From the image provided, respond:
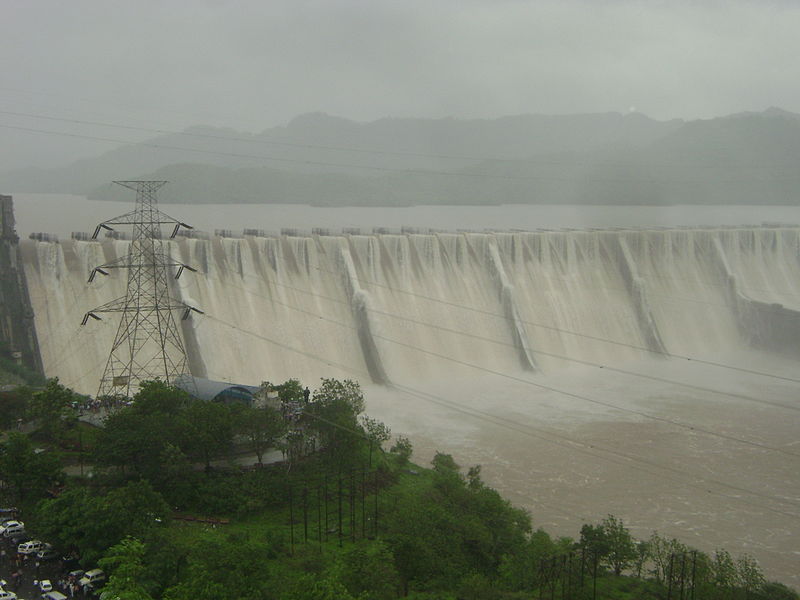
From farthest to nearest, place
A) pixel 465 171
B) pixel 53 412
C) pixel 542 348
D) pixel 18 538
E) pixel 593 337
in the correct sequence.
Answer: pixel 465 171 → pixel 593 337 → pixel 542 348 → pixel 53 412 → pixel 18 538

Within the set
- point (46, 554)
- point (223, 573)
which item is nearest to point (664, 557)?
point (223, 573)

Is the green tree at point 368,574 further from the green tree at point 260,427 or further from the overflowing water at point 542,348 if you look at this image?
the overflowing water at point 542,348

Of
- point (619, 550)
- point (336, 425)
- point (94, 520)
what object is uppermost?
point (94, 520)

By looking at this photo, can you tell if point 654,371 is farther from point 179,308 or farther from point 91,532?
point 91,532

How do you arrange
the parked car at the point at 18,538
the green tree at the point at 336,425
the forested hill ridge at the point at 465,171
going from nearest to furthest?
1. the parked car at the point at 18,538
2. the green tree at the point at 336,425
3. the forested hill ridge at the point at 465,171

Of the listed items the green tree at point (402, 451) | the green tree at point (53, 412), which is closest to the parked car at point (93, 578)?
the green tree at point (53, 412)

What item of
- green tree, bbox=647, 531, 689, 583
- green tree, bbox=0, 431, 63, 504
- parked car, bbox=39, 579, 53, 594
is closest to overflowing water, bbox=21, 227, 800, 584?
green tree, bbox=647, 531, 689, 583

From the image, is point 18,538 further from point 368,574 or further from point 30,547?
point 368,574

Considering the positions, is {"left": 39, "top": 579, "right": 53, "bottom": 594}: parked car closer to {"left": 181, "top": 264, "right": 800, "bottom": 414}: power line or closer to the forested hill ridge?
{"left": 181, "top": 264, "right": 800, "bottom": 414}: power line
